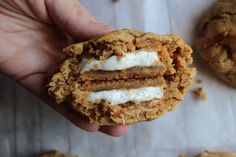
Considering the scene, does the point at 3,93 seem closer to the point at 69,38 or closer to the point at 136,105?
the point at 69,38

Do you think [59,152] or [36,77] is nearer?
[36,77]

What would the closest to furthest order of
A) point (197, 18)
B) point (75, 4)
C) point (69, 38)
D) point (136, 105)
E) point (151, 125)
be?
point (136, 105)
point (75, 4)
point (69, 38)
point (151, 125)
point (197, 18)

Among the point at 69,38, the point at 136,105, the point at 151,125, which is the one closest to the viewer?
the point at 136,105

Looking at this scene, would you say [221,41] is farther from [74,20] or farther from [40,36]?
[40,36]

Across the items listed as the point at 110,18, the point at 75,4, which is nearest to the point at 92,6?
→ the point at 110,18

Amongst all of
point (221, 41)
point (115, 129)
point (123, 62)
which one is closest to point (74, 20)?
point (123, 62)

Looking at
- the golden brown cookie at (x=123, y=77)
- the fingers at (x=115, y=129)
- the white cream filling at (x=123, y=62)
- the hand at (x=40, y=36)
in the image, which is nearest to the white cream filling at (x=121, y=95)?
the golden brown cookie at (x=123, y=77)

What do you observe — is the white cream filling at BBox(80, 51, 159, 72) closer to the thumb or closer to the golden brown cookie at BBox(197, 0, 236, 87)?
the thumb

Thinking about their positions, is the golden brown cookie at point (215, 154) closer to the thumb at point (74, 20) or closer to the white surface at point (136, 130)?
the white surface at point (136, 130)
